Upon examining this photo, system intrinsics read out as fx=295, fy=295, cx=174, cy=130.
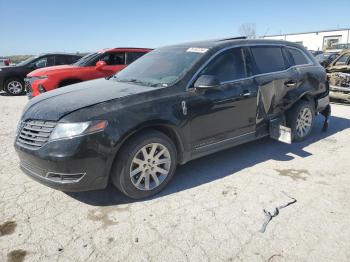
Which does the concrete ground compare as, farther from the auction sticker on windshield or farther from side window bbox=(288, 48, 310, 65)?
side window bbox=(288, 48, 310, 65)

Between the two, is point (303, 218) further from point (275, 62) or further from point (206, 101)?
point (275, 62)

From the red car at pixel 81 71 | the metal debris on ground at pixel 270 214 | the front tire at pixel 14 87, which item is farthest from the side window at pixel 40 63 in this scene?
the metal debris on ground at pixel 270 214

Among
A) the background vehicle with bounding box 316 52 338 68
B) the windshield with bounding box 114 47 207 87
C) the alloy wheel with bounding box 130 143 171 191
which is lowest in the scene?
the alloy wheel with bounding box 130 143 171 191

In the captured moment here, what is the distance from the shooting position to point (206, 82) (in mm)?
3547

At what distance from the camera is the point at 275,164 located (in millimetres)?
4344

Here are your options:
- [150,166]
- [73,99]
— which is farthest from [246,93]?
[73,99]

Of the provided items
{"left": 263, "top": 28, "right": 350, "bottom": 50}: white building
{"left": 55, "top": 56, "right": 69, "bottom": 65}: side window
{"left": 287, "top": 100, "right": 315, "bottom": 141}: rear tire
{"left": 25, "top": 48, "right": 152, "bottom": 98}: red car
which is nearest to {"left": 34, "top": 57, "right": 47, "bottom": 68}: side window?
{"left": 55, "top": 56, "right": 69, "bottom": 65}: side window

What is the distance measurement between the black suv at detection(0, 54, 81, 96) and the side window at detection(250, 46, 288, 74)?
947cm

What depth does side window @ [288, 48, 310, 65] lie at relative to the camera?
5168 mm

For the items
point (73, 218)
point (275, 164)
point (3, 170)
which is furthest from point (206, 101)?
point (3, 170)

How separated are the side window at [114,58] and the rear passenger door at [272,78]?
5.69m

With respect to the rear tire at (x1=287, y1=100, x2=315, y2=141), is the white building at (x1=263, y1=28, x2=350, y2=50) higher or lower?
higher

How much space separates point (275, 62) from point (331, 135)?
2106 millimetres

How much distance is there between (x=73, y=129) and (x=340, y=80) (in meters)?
8.68
